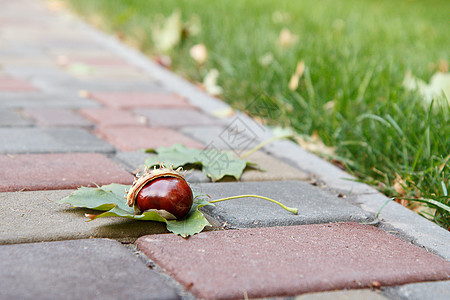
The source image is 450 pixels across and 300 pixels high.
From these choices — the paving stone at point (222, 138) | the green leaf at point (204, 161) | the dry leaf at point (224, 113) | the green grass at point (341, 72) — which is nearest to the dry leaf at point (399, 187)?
the green grass at point (341, 72)

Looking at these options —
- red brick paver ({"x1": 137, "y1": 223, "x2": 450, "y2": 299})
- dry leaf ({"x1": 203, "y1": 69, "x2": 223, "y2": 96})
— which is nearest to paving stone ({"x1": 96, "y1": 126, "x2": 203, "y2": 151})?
dry leaf ({"x1": 203, "y1": 69, "x2": 223, "y2": 96})

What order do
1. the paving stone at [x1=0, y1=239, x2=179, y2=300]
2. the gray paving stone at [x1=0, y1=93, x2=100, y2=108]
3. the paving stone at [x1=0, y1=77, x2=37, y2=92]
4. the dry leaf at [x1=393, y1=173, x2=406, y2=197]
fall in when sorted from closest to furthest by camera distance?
the paving stone at [x1=0, y1=239, x2=179, y2=300], the dry leaf at [x1=393, y1=173, x2=406, y2=197], the gray paving stone at [x1=0, y1=93, x2=100, y2=108], the paving stone at [x1=0, y1=77, x2=37, y2=92]

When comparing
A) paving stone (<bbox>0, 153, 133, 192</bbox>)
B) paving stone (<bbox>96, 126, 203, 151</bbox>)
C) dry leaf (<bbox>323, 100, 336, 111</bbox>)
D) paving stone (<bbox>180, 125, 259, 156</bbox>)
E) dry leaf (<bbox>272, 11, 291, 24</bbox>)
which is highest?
dry leaf (<bbox>272, 11, 291, 24</bbox>)

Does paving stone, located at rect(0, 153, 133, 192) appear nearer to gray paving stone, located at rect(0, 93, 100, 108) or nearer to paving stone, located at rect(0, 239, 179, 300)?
paving stone, located at rect(0, 239, 179, 300)

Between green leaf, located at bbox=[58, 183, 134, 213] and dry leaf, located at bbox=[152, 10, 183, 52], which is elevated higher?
dry leaf, located at bbox=[152, 10, 183, 52]

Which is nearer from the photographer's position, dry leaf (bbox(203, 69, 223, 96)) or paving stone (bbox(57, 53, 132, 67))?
dry leaf (bbox(203, 69, 223, 96))

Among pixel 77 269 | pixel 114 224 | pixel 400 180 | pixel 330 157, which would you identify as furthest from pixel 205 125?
pixel 77 269

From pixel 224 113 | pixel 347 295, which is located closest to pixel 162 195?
pixel 347 295
